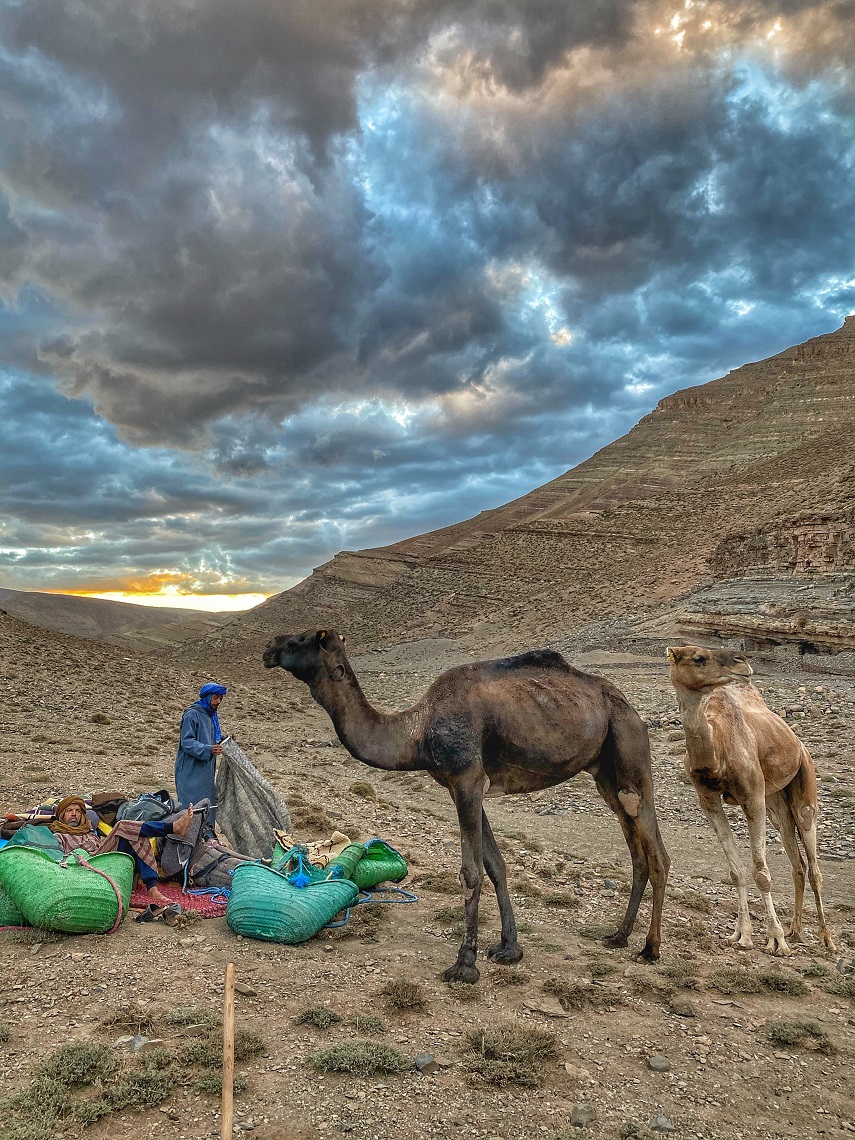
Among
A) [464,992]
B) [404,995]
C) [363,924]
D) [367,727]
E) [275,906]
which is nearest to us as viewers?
[404,995]

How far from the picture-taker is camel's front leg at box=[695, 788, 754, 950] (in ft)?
20.2

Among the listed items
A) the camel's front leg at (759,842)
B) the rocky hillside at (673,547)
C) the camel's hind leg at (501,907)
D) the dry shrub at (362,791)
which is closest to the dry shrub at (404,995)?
the camel's hind leg at (501,907)

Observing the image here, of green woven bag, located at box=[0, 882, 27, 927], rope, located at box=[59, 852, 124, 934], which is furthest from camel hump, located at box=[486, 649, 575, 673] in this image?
green woven bag, located at box=[0, 882, 27, 927]

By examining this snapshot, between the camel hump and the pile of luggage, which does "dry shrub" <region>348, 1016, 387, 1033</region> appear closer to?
the pile of luggage

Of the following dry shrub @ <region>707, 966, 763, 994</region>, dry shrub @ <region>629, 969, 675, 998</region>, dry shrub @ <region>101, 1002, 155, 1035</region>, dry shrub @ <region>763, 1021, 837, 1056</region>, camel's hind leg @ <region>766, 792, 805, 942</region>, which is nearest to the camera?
dry shrub @ <region>101, 1002, 155, 1035</region>

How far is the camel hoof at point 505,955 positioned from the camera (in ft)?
17.9

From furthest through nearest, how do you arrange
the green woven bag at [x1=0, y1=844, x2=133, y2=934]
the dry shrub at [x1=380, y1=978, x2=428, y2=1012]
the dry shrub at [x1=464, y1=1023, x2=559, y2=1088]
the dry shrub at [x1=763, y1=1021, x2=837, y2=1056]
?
the green woven bag at [x1=0, y1=844, x2=133, y2=934], the dry shrub at [x1=380, y1=978, x2=428, y2=1012], the dry shrub at [x1=763, y1=1021, x2=837, y2=1056], the dry shrub at [x1=464, y1=1023, x2=559, y2=1088]

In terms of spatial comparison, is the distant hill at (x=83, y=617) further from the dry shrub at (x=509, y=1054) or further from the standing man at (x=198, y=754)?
the dry shrub at (x=509, y=1054)

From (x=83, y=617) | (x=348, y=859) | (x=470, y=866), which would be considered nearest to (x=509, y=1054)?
(x=470, y=866)

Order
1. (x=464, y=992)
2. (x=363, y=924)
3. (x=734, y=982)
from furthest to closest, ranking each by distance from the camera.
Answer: (x=363, y=924), (x=734, y=982), (x=464, y=992)

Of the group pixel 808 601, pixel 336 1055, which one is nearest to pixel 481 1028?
pixel 336 1055

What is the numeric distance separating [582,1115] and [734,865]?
3377mm

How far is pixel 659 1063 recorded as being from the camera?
4.14 meters

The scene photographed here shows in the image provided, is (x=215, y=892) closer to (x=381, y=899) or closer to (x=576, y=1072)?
(x=381, y=899)
